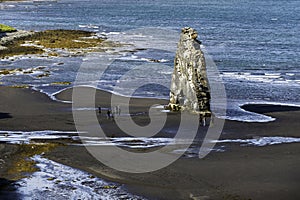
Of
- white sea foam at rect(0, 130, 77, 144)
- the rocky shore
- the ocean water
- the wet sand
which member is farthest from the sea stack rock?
A: the rocky shore

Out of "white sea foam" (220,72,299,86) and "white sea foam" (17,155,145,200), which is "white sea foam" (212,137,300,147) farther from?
"white sea foam" (220,72,299,86)

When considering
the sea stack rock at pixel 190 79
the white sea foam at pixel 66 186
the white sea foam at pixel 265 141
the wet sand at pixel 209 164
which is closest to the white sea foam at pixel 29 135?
the wet sand at pixel 209 164

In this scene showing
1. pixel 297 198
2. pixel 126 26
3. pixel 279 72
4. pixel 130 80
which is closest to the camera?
pixel 297 198

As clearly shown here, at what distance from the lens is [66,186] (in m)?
27.5

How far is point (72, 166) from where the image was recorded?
100ft

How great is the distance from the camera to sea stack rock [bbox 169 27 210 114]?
141 ft

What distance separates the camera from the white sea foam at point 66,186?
26125 mm

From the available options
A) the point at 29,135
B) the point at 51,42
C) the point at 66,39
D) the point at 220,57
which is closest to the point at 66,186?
the point at 29,135

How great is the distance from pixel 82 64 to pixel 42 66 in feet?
16.5

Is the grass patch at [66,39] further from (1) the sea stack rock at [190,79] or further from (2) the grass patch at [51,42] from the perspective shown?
(1) the sea stack rock at [190,79]

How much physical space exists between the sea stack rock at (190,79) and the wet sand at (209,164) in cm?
199

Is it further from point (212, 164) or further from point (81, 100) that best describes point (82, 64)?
point (212, 164)

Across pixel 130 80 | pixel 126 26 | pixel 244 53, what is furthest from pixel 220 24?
pixel 130 80

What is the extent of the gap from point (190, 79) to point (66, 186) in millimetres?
18773
